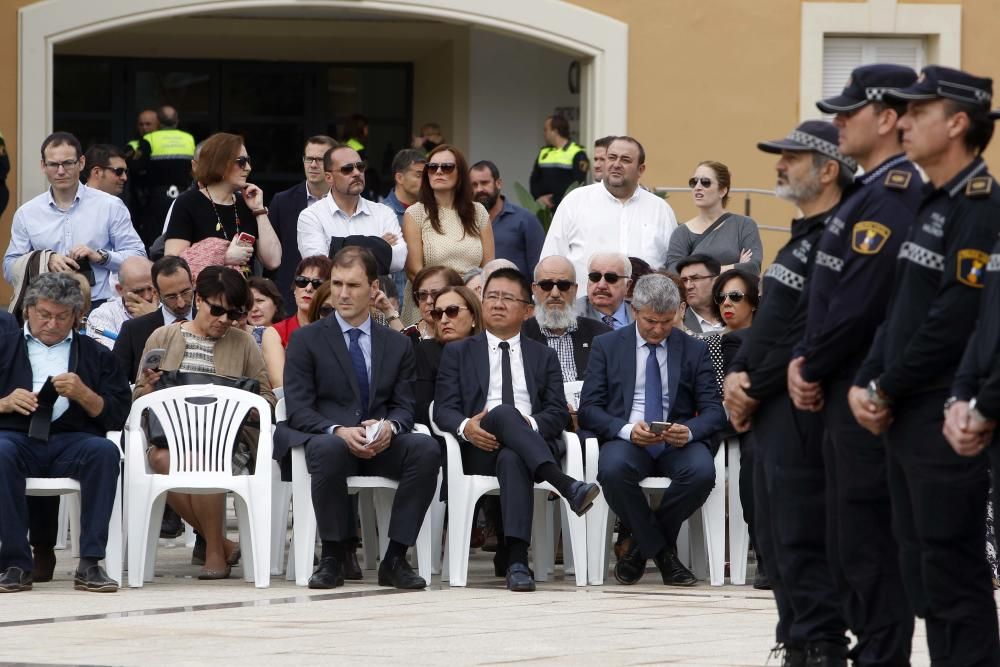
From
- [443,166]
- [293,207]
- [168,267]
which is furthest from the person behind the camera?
[293,207]

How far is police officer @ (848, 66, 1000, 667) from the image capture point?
17.2 ft

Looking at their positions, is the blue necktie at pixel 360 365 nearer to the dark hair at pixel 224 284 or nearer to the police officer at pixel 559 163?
the dark hair at pixel 224 284

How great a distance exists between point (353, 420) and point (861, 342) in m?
4.15

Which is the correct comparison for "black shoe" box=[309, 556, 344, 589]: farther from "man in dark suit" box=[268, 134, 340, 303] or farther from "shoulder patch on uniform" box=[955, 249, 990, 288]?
A: "shoulder patch on uniform" box=[955, 249, 990, 288]

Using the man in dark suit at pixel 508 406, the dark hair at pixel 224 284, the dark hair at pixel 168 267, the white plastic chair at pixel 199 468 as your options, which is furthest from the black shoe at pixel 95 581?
the dark hair at pixel 168 267

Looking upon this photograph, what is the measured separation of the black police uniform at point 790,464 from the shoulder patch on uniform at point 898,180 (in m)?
0.27

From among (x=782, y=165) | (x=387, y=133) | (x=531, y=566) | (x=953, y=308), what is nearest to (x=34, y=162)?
(x=387, y=133)

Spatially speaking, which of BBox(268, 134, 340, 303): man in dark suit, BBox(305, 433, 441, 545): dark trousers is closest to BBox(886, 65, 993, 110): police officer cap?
BBox(305, 433, 441, 545): dark trousers

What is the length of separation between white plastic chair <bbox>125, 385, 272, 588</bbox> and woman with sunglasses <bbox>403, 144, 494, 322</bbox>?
2379 mm

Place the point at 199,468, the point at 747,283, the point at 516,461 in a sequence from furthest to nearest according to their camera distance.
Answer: the point at 747,283 < the point at 199,468 < the point at 516,461

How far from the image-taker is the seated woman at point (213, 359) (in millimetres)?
9680

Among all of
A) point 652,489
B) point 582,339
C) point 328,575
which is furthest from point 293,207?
point 328,575

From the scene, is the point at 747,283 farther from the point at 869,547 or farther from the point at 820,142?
the point at 869,547

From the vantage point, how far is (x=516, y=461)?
9305 mm
